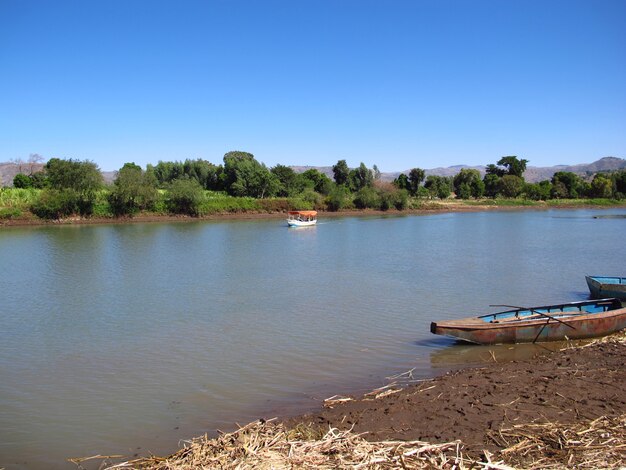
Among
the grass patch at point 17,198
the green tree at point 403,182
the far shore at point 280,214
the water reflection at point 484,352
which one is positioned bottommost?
the water reflection at point 484,352

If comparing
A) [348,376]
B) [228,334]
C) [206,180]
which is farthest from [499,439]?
[206,180]

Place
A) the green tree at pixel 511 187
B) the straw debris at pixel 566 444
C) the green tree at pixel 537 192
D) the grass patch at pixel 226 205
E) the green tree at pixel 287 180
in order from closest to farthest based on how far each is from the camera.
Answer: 1. the straw debris at pixel 566 444
2. the grass patch at pixel 226 205
3. the green tree at pixel 287 180
4. the green tree at pixel 537 192
5. the green tree at pixel 511 187

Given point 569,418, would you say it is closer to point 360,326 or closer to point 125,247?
point 360,326

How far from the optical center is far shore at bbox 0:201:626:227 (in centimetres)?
5800

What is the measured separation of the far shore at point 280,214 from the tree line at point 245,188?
3.44 ft

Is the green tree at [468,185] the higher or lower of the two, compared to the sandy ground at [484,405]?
higher

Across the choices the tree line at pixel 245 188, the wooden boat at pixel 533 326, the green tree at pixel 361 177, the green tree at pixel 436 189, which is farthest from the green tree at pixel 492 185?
the wooden boat at pixel 533 326

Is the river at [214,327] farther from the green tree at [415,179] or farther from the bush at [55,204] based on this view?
the green tree at [415,179]

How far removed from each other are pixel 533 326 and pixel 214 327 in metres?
9.11

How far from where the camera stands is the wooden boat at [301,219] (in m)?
56.3

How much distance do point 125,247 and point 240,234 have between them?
41.0 ft

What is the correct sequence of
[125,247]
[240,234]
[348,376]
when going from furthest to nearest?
[240,234] < [125,247] < [348,376]

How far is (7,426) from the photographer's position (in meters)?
9.18

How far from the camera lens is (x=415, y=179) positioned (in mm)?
110688
